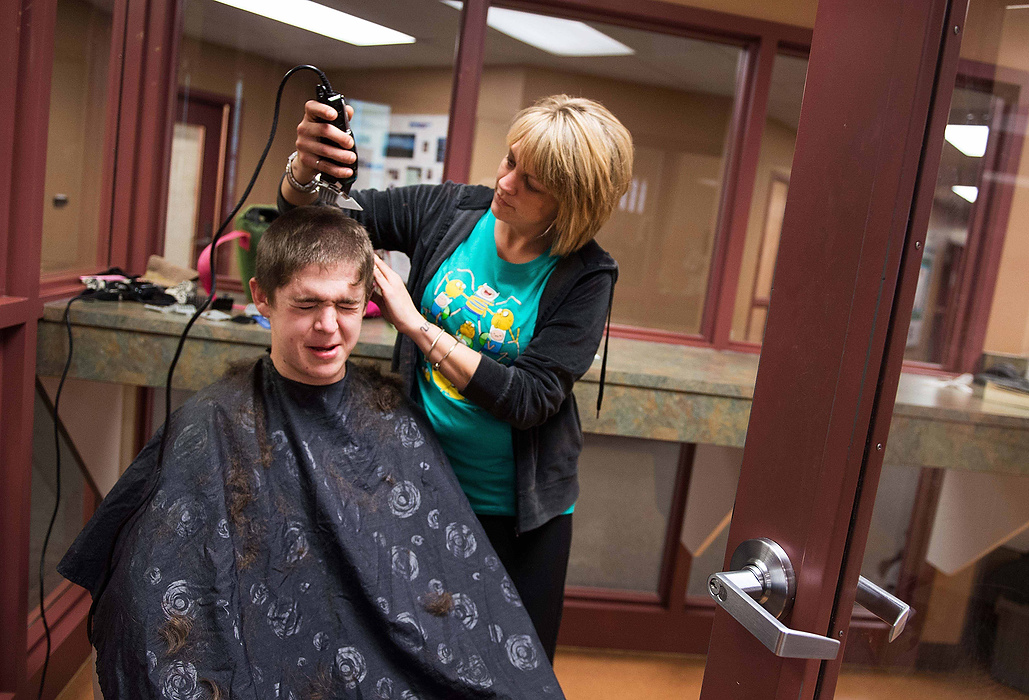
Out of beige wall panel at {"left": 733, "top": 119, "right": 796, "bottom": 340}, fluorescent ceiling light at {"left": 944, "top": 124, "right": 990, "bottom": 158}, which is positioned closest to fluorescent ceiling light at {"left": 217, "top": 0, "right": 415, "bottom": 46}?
beige wall panel at {"left": 733, "top": 119, "right": 796, "bottom": 340}

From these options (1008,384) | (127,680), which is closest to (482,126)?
(127,680)

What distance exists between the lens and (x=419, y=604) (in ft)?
4.54

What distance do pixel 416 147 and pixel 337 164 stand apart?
148cm

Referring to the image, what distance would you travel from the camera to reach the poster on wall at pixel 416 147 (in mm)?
2713

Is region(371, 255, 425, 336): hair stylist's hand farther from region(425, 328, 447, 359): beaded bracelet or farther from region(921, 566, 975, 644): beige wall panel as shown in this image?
region(921, 566, 975, 644): beige wall panel

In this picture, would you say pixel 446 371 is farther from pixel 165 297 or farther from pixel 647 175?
pixel 647 175

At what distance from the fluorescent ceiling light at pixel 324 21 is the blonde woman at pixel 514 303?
4.01ft

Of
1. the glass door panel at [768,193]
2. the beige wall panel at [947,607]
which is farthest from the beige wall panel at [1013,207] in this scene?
the glass door panel at [768,193]

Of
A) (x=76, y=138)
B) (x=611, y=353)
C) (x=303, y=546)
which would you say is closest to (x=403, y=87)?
(x=76, y=138)

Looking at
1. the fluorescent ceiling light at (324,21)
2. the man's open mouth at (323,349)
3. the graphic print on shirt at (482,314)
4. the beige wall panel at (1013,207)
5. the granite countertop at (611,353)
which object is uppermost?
the fluorescent ceiling light at (324,21)

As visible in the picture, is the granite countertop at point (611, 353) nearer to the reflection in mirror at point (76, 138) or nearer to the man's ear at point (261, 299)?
the reflection in mirror at point (76, 138)

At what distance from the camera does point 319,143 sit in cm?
129

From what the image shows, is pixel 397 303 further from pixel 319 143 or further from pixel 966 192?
pixel 966 192

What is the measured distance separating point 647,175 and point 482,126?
2.23 feet
